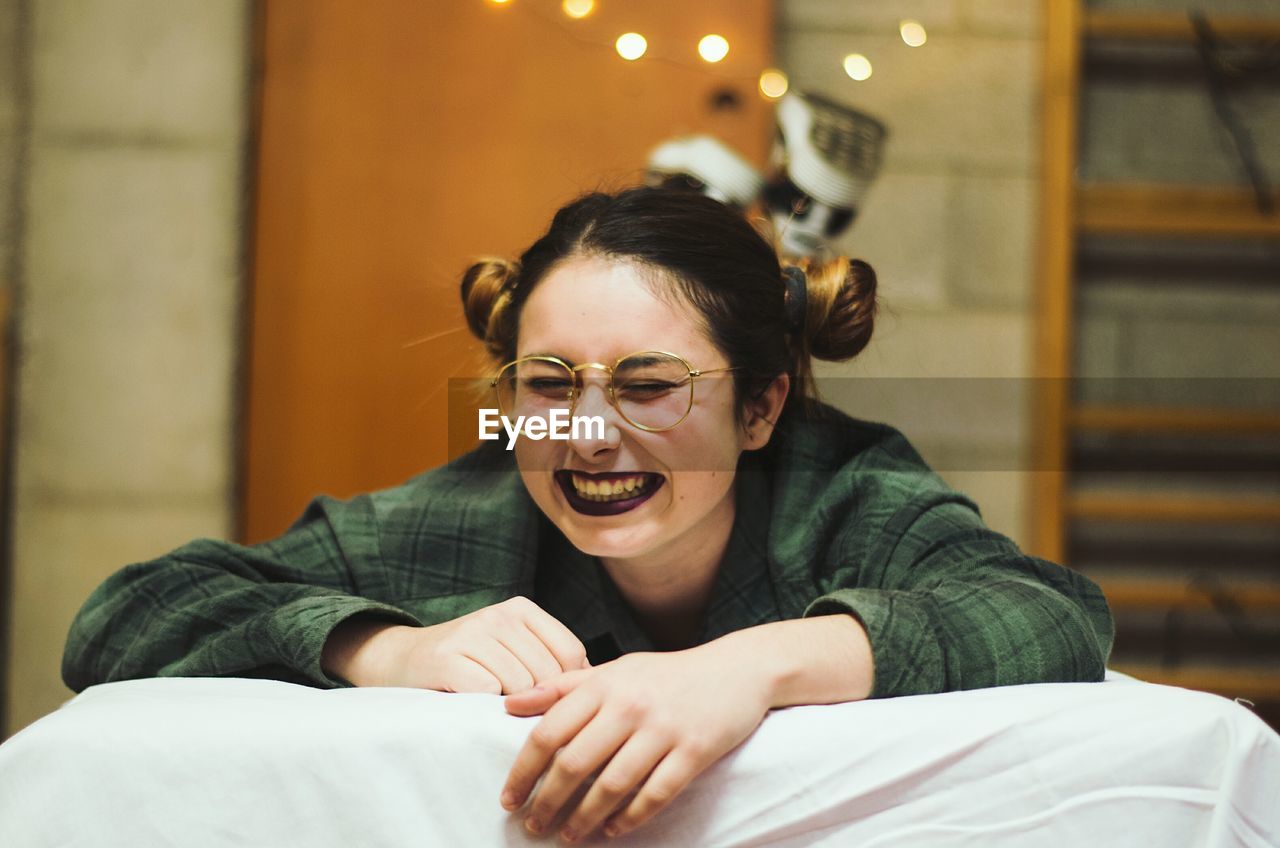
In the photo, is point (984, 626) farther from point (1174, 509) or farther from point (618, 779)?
point (1174, 509)

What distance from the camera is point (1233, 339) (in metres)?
1.85

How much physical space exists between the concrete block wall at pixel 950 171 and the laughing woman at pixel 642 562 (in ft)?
2.85

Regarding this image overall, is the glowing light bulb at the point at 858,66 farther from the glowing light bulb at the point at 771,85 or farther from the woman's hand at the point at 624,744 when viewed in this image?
the woman's hand at the point at 624,744

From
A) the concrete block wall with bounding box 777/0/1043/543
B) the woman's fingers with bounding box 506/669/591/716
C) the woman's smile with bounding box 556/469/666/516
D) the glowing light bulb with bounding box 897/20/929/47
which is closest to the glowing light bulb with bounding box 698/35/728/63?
the concrete block wall with bounding box 777/0/1043/543

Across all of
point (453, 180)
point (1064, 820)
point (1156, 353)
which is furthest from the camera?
point (1156, 353)

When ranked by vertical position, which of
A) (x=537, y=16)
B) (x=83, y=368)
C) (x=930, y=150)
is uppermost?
(x=537, y=16)

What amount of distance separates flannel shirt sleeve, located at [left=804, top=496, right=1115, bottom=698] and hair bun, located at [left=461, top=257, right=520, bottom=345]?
1.40 feet

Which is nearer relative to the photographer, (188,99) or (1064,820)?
(1064,820)

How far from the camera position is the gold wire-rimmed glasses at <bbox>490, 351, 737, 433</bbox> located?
79 centimetres

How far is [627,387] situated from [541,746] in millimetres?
312

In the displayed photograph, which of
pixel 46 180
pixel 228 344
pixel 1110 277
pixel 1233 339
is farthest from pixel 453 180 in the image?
pixel 1233 339

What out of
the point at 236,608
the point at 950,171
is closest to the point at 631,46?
the point at 950,171

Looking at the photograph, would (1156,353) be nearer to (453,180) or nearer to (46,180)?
(453,180)

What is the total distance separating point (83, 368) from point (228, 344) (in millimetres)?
240
